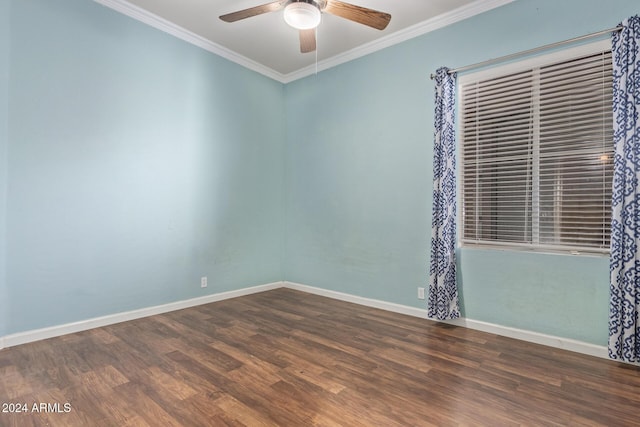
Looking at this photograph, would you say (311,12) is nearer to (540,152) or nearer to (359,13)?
(359,13)

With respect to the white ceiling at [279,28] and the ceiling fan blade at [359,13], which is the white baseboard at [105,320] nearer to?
the white ceiling at [279,28]

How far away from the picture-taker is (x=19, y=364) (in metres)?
2.42

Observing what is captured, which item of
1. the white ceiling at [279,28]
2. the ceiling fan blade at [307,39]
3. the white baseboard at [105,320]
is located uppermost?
the white ceiling at [279,28]

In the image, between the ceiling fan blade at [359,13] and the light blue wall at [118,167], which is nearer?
the ceiling fan blade at [359,13]

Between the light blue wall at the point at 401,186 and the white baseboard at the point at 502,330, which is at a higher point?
the light blue wall at the point at 401,186

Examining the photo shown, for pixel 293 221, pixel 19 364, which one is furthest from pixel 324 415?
pixel 293 221

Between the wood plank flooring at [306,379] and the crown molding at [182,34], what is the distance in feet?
10.2

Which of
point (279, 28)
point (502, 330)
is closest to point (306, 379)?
point (502, 330)

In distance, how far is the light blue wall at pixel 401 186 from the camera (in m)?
2.77

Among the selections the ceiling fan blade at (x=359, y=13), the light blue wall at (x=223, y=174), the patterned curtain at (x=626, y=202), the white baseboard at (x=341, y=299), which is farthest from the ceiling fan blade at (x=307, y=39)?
the white baseboard at (x=341, y=299)

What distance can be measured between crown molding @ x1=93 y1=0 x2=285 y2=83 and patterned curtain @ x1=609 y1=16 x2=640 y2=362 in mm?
3833

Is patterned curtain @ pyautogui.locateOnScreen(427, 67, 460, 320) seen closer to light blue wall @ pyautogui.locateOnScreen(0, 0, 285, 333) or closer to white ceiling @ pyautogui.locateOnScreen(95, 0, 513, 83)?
white ceiling @ pyautogui.locateOnScreen(95, 0, 513, 83)

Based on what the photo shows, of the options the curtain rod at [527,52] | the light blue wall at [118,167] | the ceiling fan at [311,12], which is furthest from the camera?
the light blue wall at [118,167]

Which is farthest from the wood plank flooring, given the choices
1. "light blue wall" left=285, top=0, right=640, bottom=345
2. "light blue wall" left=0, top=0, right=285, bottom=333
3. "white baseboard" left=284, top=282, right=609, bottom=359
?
"light blue wall" left=0, top=0, right=285, bottom=333
